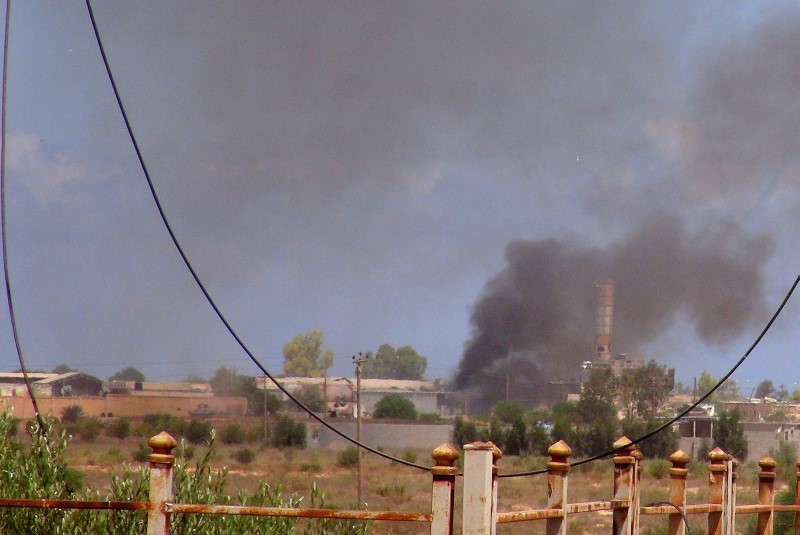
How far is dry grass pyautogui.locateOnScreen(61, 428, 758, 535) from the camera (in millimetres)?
27172

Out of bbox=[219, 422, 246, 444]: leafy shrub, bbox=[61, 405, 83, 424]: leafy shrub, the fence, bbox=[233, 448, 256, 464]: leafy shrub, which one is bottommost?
bbox=[233, 448, 256, 464]: leafy shrub

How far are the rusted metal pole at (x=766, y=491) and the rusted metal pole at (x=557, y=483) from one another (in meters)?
2.89

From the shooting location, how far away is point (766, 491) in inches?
273

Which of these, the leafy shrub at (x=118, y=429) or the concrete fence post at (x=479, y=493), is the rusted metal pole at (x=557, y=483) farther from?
the leafy shrub at (x=118, y=429)

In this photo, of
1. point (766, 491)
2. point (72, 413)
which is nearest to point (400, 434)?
point (72, 413)

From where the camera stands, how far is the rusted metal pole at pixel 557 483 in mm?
4492

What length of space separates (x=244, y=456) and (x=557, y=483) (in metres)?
31.9

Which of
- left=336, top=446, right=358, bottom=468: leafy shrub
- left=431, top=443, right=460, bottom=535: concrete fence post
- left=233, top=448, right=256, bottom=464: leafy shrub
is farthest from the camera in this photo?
left=336, top=446, right=358, bottom=468: leafy shrub

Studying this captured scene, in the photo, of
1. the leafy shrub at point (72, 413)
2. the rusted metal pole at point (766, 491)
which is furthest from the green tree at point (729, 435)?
the rusted metal pole at point (766, 491)

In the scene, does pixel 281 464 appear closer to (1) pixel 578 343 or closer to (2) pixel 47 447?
(1) pixel 578 343

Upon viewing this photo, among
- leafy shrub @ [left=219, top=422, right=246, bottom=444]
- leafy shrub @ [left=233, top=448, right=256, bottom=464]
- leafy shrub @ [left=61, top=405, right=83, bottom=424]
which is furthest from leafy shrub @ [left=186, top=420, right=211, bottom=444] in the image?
leafy shrub @ [left=61, top=405, right=83, bottom=424]

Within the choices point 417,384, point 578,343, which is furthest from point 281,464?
point 578,343

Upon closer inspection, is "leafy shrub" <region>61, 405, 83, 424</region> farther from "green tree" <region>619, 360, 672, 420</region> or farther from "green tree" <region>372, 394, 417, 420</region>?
"green tree" <region>619, 360, 672, 420</region>

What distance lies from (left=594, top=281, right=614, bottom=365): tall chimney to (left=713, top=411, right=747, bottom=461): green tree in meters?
12.1
